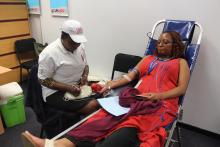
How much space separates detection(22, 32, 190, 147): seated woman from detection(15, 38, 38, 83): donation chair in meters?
1.91

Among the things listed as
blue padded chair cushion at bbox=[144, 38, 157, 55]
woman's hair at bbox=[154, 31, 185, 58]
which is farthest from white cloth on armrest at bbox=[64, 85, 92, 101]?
woman's hair at bbox=[154, 31, 185, 58]

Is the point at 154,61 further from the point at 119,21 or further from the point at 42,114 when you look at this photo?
the point at 42,114

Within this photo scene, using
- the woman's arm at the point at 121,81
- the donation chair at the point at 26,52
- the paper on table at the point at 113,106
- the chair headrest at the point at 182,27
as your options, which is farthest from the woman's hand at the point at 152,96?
the donation chair at the point at 26,52

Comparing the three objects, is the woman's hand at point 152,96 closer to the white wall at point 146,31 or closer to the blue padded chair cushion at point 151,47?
the blue padded chair cushion at point 151,47

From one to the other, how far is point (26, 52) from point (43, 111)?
7.10ft

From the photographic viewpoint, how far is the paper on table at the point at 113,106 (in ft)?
4.74

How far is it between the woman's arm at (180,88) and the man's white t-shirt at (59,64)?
728 mm

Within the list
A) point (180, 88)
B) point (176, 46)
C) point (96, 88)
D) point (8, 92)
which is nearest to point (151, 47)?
point (176, 46)

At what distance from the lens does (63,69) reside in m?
1.81

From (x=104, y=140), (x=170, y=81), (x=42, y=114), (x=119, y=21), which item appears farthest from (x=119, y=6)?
(x=104, y=140)

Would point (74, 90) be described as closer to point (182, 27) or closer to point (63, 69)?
point (63, 69)

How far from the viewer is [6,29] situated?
3.18m

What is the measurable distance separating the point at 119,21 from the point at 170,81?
113 centimetres

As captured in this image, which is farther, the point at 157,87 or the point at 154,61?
the point at 154,61
